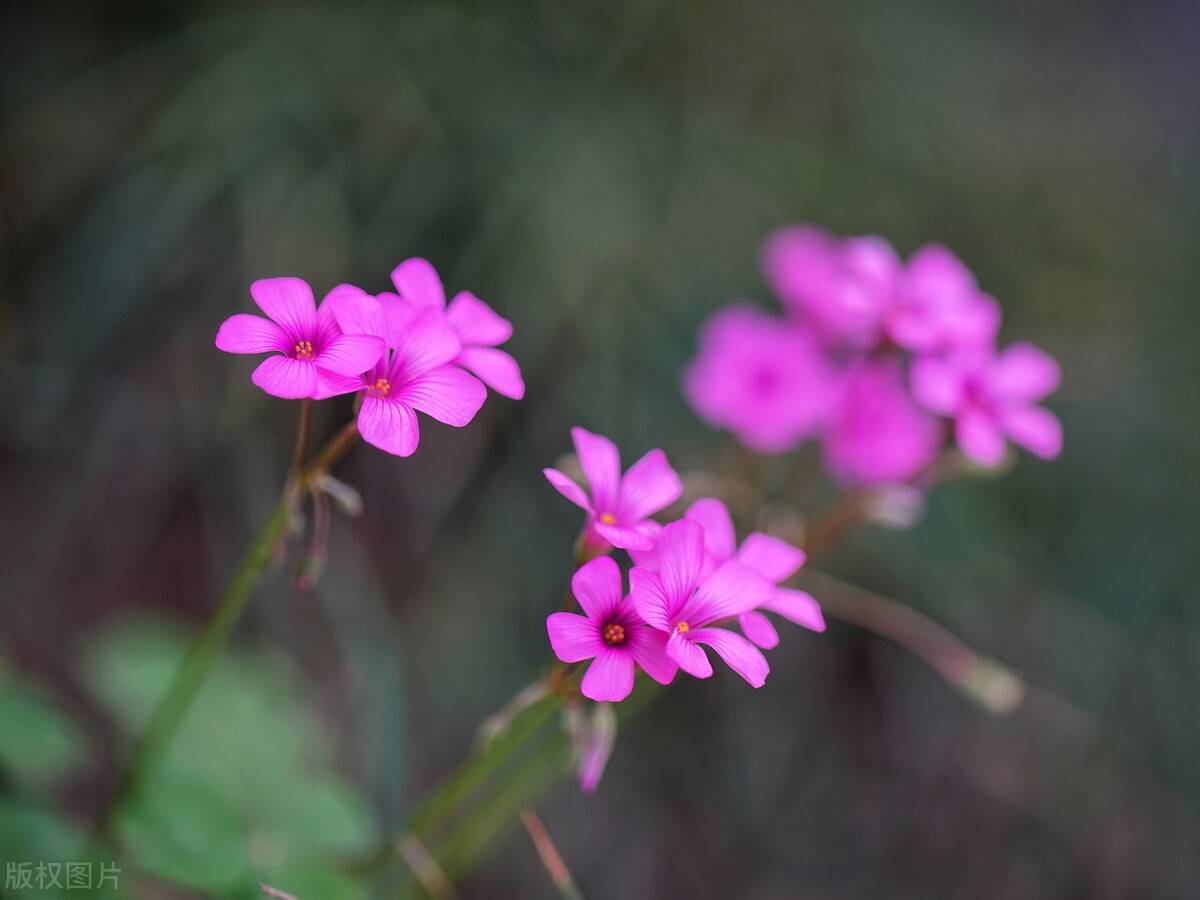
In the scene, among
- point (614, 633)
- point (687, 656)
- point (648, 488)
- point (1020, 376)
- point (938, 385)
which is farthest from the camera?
point (1020, 376)

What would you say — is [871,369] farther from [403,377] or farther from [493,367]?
[403,377]

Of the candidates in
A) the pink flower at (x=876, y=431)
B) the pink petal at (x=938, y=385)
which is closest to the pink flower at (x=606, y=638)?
the pink petal at (x=938, y=385)

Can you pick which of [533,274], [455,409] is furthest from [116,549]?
[455,409]

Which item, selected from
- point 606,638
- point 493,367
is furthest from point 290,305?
point 606,638

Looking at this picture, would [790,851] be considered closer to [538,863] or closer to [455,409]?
[538,863]

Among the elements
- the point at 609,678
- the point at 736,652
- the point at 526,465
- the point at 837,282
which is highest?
the point at 837,282

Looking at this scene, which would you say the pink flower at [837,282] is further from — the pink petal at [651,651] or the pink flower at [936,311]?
the pink petal at [651,651]
